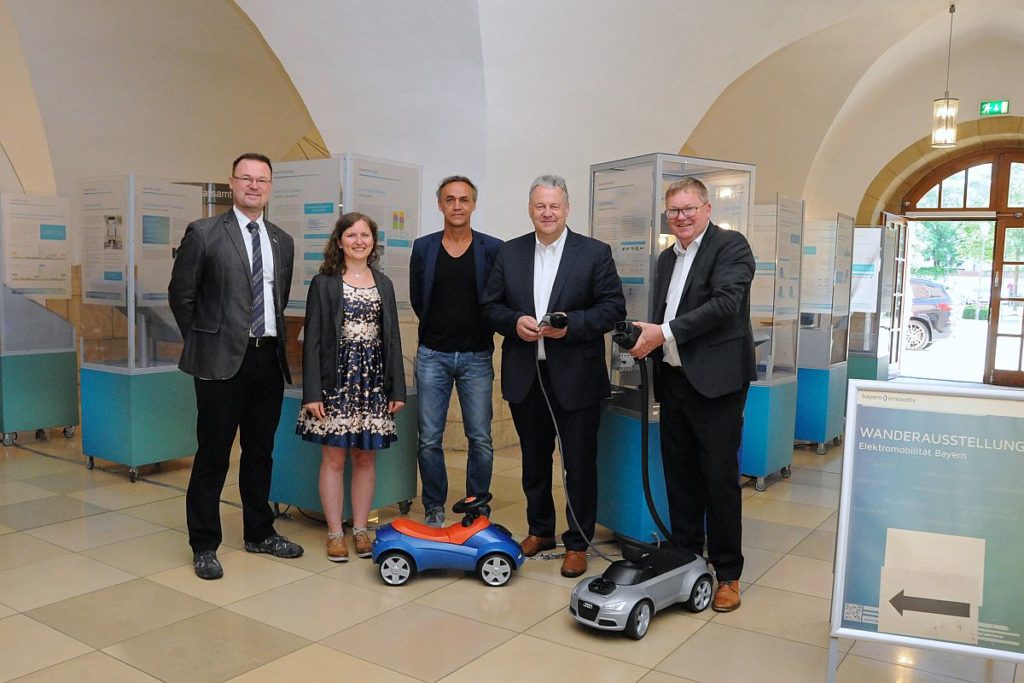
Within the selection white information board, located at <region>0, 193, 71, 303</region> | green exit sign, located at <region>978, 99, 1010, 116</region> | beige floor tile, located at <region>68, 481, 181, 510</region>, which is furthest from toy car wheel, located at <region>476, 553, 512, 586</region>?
green exit sign, located at <region>978, 99, 1010, 116</region>

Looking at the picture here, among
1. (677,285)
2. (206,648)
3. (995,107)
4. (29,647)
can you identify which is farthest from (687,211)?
(995,107)

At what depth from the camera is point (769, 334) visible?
5.62 meters


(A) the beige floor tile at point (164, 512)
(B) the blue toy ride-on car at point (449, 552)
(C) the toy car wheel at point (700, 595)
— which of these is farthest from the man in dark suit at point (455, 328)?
(A) the beige floor tile at point (164, 512)

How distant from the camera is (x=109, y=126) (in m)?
7.73

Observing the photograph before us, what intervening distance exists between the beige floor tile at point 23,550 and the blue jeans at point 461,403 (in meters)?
1.79

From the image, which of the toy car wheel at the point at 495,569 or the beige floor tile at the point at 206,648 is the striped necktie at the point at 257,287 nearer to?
the beige floor tile at the point at 206,648

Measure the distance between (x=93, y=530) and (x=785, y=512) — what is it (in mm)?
3864

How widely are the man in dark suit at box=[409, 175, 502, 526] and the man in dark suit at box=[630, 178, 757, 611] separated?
3.24ft

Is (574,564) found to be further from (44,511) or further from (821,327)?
(821,327)

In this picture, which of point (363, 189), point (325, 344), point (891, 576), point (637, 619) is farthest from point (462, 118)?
point (891, 576)

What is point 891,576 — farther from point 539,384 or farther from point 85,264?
point 85,264

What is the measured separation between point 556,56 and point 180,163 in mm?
4618

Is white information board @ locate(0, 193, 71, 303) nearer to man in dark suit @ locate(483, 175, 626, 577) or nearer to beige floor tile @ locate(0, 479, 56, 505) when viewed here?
beige floor tile @ locate(0, 479, 56, 505)

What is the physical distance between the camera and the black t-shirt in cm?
408
